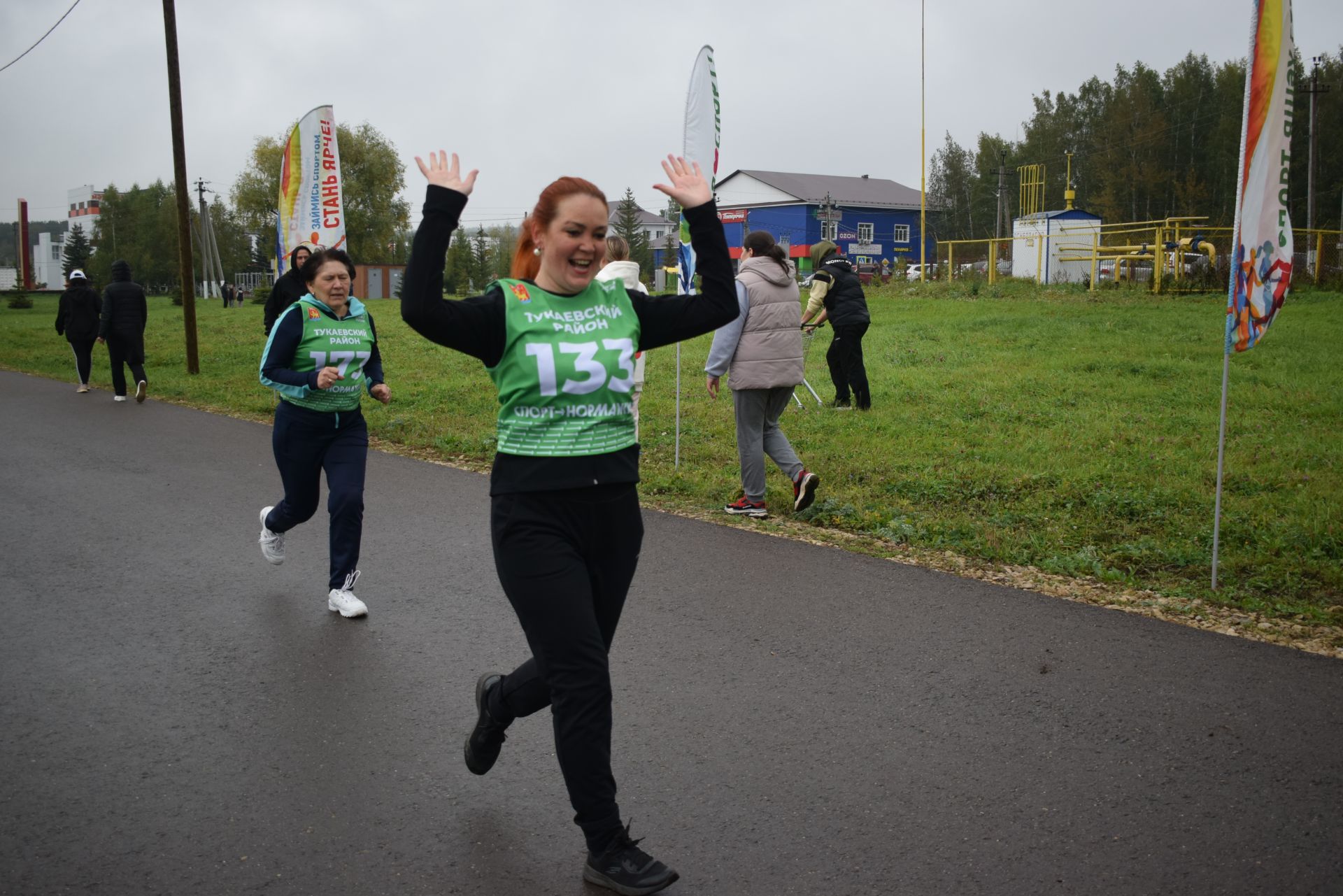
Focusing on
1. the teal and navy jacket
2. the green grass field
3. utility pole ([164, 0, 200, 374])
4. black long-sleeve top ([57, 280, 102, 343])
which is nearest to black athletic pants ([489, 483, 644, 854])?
the teal and navy jacket

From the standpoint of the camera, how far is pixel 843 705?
4438mm

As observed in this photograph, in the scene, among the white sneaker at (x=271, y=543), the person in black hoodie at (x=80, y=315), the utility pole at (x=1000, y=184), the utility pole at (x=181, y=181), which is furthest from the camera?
the utility pole at (x=1000, y=184)

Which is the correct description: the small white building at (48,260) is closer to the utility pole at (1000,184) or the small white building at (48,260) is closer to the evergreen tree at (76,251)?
the evergreen tree at (76,251)

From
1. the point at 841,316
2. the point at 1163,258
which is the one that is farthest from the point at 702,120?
the point at 1163,258

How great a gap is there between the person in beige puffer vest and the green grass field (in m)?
0.44

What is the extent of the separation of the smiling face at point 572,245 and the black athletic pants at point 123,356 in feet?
46.8

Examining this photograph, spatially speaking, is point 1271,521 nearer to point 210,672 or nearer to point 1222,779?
point 1222,779

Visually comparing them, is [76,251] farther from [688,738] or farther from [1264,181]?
[688,738]

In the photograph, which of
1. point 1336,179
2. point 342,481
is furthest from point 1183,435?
point 1336,179

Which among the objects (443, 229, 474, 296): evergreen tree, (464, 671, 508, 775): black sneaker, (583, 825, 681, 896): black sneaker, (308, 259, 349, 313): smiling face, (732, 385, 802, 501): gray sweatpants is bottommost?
(583, 825, 681, 896): black sneaker

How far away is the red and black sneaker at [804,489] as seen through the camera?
775cm

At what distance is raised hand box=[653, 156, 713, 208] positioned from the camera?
336cm

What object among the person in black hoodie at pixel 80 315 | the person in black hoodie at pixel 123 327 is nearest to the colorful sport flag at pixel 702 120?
the person in black hoodie at pixel 123 327

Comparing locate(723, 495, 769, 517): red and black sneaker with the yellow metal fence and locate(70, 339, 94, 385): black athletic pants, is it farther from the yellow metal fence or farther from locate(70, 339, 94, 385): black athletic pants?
the yellow metal fence
